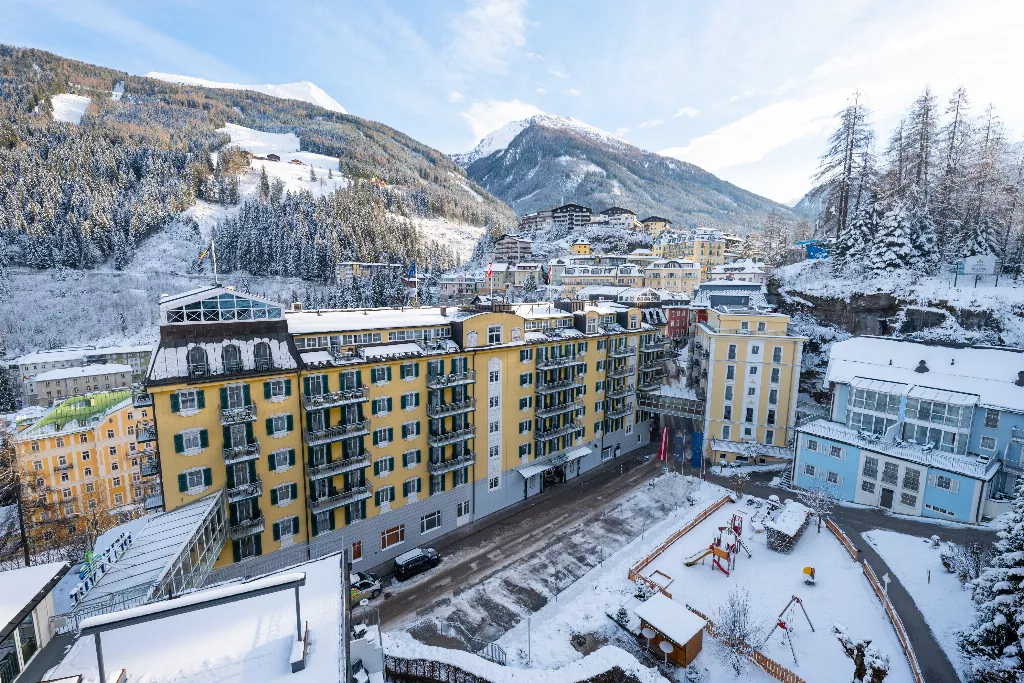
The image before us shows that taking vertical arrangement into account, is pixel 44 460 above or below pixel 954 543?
below

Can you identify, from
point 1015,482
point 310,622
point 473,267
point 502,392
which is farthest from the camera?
point 473,267

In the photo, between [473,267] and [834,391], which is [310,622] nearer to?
[834,391]

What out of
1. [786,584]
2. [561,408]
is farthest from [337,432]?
[786,584]

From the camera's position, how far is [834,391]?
49.9 meters

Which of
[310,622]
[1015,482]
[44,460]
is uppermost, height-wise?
[310,622]

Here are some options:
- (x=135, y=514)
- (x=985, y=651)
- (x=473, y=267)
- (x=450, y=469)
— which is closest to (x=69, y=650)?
(x=450, y=469)

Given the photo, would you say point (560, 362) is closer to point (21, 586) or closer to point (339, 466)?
point (339, 466)

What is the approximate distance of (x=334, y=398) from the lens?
110ft

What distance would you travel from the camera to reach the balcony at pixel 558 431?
4819cm

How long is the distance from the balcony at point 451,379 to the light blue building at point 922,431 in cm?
3507

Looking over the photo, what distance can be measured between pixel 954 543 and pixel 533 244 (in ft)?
544

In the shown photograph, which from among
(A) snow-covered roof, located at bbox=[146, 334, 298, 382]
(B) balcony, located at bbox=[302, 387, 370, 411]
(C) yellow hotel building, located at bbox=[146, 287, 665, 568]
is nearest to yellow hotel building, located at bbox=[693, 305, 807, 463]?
(C) yellow hotel building, located at bbox=[146, 287, 665, 568]

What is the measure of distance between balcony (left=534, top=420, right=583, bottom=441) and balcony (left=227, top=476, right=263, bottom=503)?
2654 cm

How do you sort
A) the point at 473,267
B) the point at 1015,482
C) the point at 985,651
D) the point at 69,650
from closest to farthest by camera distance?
the point at 69,650, the point at 985,651, the point at 1015,482, the point at 473,267
